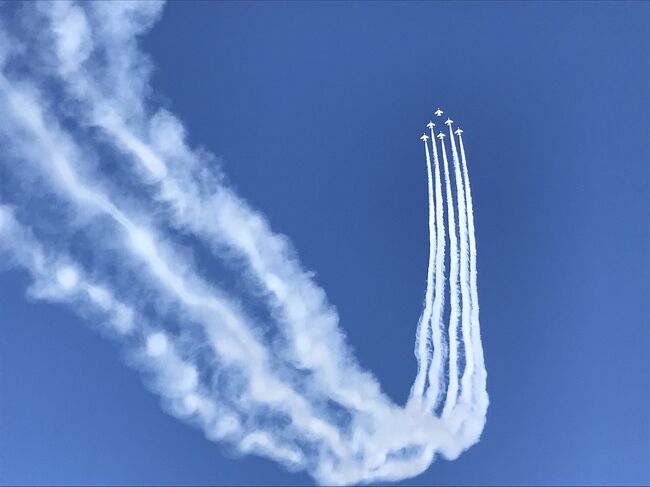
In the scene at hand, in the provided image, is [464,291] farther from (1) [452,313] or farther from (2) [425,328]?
(2) [425,328]

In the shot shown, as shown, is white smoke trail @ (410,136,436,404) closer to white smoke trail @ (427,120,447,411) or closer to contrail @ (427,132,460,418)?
white smoke trail @ (427,120,447,411)

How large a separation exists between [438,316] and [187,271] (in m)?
3.82

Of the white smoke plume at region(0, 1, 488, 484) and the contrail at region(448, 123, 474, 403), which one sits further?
the contrail at region(448, 123, 474, 403)

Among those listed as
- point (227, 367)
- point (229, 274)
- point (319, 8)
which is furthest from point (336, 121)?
point (227, 367)

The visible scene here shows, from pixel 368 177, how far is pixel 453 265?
6.09 ft

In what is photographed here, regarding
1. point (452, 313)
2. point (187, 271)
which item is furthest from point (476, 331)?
point (187, 271)

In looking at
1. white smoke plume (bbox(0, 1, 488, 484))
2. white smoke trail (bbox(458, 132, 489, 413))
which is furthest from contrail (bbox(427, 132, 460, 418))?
white smoke trail (bbox(458, 132, 489, 413))

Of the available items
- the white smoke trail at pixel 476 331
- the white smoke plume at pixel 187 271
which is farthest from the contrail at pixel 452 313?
the white smoke trail at pixel 476 331

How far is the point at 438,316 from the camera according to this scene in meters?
11.0

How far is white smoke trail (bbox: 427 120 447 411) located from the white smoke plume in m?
0.02

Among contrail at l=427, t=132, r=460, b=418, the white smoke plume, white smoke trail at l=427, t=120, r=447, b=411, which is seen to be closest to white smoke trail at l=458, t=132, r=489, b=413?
the white smoke plume

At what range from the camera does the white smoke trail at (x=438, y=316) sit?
430 inches

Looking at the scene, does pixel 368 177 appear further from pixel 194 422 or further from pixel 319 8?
pixel 194 422

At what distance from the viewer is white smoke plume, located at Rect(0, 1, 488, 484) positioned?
9711mm
